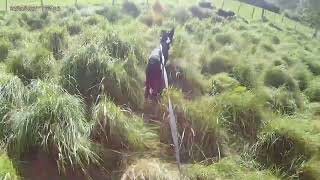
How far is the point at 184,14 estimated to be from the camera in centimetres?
2148

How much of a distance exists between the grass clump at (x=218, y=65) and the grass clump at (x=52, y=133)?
5681 mm

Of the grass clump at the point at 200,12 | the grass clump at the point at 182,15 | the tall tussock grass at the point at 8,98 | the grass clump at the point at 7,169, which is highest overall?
the tall tussock grass at the point at 8,98

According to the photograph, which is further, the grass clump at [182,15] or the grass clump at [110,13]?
the grass clump at [182,15]

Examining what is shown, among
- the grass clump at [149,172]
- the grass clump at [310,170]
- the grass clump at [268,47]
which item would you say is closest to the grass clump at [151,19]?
the grass clump at [268,47]

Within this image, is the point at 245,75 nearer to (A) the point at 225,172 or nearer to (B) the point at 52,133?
(A) the point at 225,172

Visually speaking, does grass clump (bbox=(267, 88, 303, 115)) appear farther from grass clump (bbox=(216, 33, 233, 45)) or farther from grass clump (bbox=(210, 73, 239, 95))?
grass clump (bbox=(216, 33, 233, 45))

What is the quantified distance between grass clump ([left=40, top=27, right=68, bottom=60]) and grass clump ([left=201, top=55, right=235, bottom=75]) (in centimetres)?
327

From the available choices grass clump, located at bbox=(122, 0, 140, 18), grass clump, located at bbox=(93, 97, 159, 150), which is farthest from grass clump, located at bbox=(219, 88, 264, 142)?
grass clump, located at bbox=(122, 0, 140, 18)

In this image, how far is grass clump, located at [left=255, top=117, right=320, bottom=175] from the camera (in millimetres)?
5676

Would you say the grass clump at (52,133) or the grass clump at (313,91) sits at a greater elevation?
the grass clump at (52,133)

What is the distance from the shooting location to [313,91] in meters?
10.4

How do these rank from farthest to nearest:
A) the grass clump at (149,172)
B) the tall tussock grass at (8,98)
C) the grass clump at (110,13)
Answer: the grass clump at (110,13) → the tall tussock grass at (8,98) → the grass clump at (149,172)

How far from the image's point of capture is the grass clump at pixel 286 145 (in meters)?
5.68

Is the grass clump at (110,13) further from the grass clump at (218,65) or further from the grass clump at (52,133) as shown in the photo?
the grass clump at (52,133)
